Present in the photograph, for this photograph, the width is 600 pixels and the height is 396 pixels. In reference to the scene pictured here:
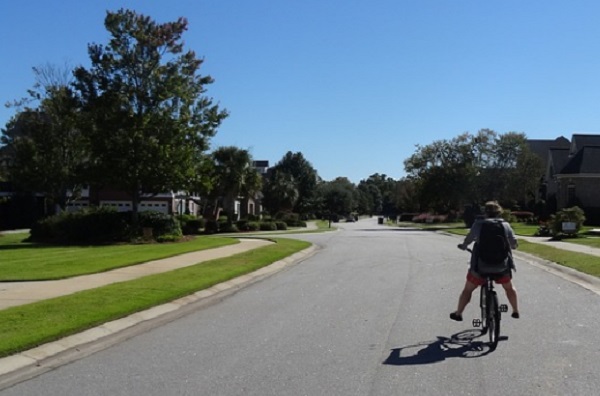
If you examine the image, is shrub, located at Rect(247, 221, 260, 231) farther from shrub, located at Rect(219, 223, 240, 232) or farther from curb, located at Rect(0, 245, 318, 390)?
curb, located at Rect(0, 245, 318, 390)

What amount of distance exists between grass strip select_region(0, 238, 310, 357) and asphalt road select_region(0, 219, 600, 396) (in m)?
0.88

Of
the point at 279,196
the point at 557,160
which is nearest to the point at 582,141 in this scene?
the point at 557,160

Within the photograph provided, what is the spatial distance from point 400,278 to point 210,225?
3833 centimetres

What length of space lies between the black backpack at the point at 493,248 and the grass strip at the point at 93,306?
5.57 m

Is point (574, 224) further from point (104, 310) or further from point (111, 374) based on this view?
point (111, 374)

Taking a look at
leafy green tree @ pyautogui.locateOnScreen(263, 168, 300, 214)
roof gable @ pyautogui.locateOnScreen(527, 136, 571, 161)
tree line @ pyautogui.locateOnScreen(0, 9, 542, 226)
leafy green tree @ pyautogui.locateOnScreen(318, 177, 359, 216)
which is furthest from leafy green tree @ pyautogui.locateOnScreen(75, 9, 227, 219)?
leafy green tree @ pyautogui.locateOnScreen(318, 177, 359, 216)

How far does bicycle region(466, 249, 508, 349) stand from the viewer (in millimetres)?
8273

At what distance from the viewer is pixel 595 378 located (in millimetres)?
6797

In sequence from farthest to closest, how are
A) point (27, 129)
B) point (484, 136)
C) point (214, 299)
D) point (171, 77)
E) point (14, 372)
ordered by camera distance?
point (484, 136)
point (27, 129)
point (171, 77)
point (214, 299)
point (14, 372)

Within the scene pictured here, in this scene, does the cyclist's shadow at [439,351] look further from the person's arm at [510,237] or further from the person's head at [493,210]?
the person's head at [493,210]

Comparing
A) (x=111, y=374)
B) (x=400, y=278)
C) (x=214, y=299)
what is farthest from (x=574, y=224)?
(x=111, y=374)

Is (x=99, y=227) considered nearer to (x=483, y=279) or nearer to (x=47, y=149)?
(x=47, y=149)

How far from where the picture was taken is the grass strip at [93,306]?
28.4 ft

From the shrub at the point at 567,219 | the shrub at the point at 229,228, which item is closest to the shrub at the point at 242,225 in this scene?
the shrub at the point at 229,228
